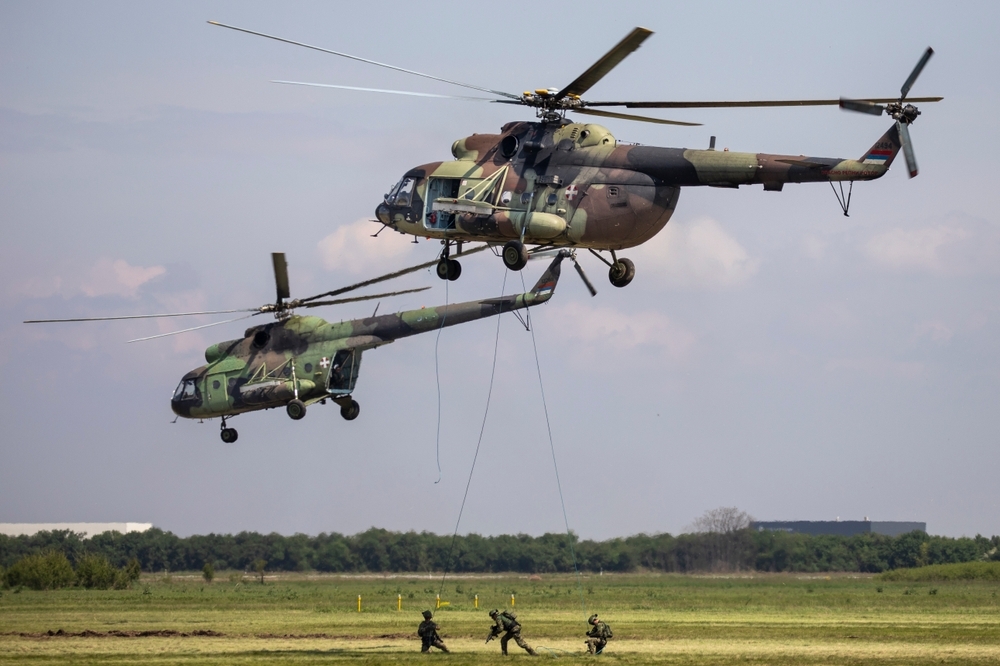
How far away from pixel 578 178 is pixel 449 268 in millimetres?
4617

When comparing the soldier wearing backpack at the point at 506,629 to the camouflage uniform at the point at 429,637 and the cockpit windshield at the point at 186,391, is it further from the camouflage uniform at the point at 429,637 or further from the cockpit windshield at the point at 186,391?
the cockpit windshield at the point at 186,391

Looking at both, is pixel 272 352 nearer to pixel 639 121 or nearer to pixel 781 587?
pixel 639 121

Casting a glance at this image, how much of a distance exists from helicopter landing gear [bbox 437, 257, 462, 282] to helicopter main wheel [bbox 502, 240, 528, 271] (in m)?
2.85

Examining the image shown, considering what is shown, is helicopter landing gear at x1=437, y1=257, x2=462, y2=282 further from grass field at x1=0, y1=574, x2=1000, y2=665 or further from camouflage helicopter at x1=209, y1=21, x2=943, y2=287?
grass field at x1=0, y1=574, x2=1000, y2=665

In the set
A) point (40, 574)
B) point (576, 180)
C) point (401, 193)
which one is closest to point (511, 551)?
point (40, 574)

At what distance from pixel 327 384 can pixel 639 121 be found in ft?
57.4

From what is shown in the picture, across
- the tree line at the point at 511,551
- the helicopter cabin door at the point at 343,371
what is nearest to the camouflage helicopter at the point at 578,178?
the helicopter cabin door at the point at 343,371

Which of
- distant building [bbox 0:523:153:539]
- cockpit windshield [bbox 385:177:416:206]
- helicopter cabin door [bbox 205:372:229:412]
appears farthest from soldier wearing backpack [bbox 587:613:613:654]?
distant building [bbox 0:523:153:539]

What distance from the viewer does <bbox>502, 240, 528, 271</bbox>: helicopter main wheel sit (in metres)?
29.0

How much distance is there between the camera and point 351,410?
43938 mm

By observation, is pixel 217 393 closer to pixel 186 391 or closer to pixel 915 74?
pixel 186 391

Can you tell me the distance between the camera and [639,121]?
28.4 meters

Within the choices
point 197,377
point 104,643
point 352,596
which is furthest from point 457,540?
point 104,643

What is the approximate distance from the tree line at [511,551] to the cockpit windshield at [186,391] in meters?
28.3
